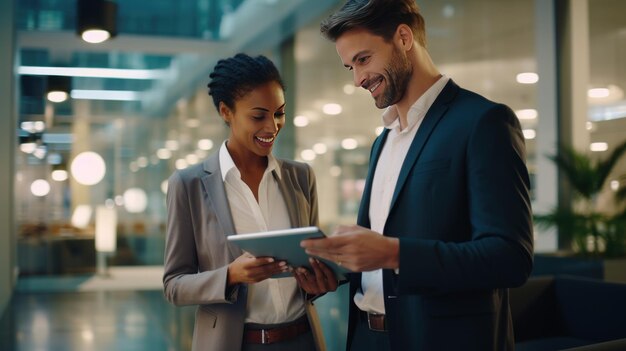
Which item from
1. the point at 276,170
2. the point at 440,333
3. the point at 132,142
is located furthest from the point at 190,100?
the point at 440,333

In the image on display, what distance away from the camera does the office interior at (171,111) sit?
9.45m

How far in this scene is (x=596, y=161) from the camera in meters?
8.66

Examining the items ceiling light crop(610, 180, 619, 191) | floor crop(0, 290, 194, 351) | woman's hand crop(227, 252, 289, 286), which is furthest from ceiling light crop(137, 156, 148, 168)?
woman's hand crop(227, 252, 289, 286)

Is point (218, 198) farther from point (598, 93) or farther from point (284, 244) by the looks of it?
point (598, 93)

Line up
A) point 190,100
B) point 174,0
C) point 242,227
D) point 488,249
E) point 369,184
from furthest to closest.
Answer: point 190,100, point 174,0, point 242,227, point 369,184, point 488,249

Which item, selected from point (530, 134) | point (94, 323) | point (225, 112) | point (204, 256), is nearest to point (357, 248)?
point (204, 256)

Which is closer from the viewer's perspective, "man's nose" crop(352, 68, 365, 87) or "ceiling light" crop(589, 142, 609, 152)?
"man's nose" crop(352, 68, 365, 87)

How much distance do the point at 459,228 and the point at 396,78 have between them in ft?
1.58

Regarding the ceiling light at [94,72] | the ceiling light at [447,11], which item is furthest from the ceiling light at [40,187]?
the ceiling light at [447,11]

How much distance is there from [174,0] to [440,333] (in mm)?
10663

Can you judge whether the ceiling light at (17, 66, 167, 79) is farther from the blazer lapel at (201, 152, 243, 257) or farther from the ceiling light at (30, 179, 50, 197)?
the blazer lapel at (201, 152, 243, 257)

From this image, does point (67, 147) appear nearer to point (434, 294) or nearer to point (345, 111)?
point (345, 111)

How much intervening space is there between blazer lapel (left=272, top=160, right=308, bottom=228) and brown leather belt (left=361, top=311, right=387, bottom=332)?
477 mm

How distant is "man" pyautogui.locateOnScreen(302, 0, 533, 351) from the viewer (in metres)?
1.62
